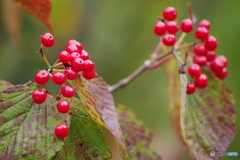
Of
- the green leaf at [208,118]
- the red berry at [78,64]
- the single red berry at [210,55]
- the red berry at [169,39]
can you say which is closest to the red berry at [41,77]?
the red berry at [78,64]

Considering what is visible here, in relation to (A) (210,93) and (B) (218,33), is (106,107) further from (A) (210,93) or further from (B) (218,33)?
(B) (218,33)

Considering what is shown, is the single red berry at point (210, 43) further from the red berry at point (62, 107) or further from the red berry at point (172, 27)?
the red berry at point (62, 107)

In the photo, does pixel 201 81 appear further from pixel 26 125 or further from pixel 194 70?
pixel 26 125

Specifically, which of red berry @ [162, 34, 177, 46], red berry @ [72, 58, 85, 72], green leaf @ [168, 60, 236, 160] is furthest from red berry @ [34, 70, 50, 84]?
red berry @ [162, 34, 177, 46]

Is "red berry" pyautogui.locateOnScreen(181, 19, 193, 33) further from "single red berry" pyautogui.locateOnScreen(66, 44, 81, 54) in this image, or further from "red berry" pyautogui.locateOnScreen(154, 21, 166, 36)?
"single red berry" pyautogui.locateOnScreen(66, 44, 81, 54)

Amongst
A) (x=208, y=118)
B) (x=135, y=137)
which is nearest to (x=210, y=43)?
(x=208, y=118)

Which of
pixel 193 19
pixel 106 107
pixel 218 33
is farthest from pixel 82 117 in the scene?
pixel 218 33
